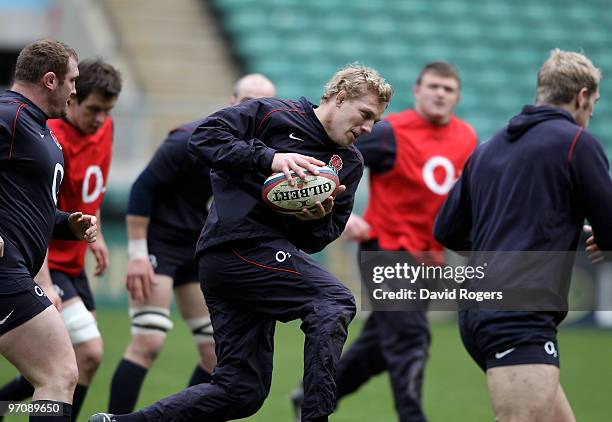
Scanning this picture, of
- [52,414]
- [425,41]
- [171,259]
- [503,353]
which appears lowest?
[52,414]

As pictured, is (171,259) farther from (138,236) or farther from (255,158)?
(255,158)

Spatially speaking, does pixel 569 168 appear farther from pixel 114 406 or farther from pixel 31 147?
pixel 114 406

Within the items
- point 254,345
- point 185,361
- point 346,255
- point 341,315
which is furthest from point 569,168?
point 346,255

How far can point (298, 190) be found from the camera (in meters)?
4.51

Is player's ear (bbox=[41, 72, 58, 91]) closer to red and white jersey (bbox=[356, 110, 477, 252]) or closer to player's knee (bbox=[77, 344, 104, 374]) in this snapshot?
player's knee (bbox=[77, 344, 104, 374])

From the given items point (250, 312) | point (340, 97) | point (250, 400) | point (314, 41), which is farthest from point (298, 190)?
point (314, 41)

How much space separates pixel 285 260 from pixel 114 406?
2.00 metres

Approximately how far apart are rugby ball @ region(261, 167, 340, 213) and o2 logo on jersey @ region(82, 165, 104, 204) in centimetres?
190

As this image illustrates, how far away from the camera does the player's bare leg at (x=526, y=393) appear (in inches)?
163

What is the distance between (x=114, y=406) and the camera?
6.09 m

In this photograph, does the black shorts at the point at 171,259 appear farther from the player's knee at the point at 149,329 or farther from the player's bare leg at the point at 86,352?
the player's bare leg at the point at 86,352

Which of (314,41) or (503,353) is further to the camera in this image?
(314,41)

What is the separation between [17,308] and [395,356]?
281 cm

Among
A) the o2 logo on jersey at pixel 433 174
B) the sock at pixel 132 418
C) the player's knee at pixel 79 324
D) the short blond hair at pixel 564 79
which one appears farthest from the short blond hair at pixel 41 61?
the o2 logo on jersey at pixel 433 174
